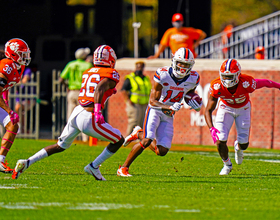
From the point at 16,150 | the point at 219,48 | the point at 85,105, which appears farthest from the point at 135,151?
the point at 219,48

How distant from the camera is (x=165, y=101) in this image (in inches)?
317

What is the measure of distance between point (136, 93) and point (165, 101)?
17.5 feet

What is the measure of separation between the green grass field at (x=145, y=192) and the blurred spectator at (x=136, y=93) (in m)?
3.57

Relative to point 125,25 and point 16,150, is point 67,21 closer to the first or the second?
point 125,25

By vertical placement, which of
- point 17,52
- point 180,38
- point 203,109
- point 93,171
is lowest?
point 93,171

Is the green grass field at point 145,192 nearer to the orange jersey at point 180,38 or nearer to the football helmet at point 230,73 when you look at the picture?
the football helmet at point 230,73

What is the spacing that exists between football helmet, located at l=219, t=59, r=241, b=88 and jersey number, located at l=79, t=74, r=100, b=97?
1924 mm

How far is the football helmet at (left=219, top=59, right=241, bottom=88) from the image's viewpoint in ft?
26.6

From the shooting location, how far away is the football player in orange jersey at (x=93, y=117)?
7.00 metres

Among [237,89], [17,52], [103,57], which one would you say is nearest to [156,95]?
[103,57]

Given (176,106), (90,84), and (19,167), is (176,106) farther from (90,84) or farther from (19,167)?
(19,167)

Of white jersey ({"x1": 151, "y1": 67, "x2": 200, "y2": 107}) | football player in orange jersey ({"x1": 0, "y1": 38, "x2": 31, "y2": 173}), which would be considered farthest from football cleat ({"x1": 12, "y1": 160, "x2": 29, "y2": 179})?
white jersey ({"x1": 151, "y1": 67, "x2": 200, "y2": 107})

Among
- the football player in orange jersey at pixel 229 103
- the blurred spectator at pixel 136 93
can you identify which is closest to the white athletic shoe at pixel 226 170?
the football player in orange jersey at pixel 229 103

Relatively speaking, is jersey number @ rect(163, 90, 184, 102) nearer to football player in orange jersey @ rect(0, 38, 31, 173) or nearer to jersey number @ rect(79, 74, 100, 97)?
jersey number @ rect(79, 74, 100, 97)
